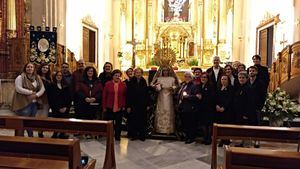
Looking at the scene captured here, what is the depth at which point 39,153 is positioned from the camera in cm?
179

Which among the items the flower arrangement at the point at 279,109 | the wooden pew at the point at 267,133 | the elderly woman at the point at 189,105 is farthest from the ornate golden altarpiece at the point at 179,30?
the wooden pew at the point at 267,133

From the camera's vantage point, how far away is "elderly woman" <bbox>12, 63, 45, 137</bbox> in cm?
464

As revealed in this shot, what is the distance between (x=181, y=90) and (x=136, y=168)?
2.08 metres

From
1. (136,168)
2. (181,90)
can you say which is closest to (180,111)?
(181,90)

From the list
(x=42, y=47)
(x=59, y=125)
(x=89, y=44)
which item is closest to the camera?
(x=59, y=125)

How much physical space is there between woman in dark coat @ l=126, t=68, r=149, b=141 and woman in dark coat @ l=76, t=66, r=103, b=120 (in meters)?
0.56

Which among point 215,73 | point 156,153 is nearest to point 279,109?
point 215,73

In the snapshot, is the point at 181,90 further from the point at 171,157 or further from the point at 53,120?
the point at 53,120

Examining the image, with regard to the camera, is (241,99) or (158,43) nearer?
(241,99)

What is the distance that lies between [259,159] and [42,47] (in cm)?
673

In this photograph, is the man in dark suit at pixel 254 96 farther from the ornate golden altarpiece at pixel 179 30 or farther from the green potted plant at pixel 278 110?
the ornate golden altarpiece at pixel 179 30

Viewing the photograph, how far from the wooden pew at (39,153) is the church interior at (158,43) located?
0.06 metres

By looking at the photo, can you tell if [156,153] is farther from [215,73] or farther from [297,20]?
[297,20]

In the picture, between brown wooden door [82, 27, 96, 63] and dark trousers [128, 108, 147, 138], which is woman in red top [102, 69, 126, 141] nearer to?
dark trousers [128, 108, 147, 138]
